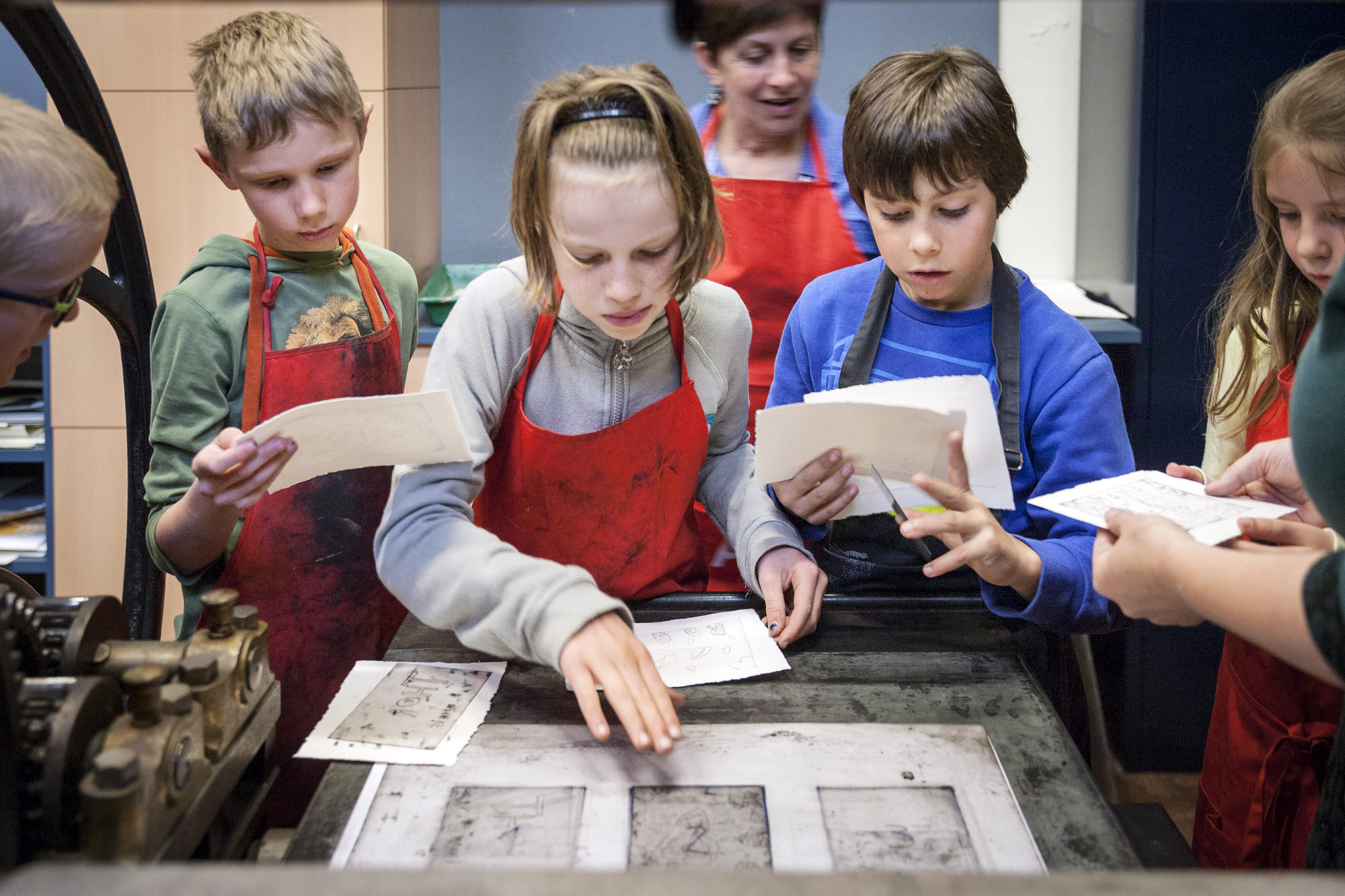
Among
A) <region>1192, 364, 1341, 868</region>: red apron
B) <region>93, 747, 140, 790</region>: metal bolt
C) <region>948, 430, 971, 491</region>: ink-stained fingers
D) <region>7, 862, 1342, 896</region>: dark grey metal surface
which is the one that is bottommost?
<region>1192, 364, 1341, 868</region>: red apron

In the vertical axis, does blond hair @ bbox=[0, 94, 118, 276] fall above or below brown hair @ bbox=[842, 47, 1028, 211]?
below

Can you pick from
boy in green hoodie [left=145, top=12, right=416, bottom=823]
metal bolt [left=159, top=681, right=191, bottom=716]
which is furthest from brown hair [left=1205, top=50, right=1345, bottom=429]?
metal bolt [left=159, top=681, right=191, bottom=716]

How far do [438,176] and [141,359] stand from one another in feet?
5.70

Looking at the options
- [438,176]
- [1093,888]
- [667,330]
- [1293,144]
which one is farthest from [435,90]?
[1093,888]

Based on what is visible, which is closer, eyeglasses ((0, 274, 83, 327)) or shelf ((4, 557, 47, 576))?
eyeglasses ((0, 274, 83, 327))

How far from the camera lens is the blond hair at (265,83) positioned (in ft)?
4.51

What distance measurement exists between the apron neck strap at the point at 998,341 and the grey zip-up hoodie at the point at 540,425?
161mm

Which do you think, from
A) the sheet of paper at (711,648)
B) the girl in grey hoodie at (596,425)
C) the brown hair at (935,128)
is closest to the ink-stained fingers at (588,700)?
the girl in grey hoodie at (596,425)

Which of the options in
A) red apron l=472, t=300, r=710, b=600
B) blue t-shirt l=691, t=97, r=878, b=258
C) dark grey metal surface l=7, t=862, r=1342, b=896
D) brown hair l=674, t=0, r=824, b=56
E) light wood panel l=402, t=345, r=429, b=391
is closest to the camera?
dark grey metal surface l=7, t=862, r=1342, b=896

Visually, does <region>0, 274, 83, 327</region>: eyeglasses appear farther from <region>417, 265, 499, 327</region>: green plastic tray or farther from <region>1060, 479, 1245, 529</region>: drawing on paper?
<region>417, 265, 499, 327</region>: green plastic tray

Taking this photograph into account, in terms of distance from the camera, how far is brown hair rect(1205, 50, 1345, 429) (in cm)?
124

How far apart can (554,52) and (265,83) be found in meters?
1.88

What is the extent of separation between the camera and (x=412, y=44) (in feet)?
9.34

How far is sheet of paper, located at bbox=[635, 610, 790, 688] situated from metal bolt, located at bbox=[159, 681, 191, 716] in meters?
0.47
